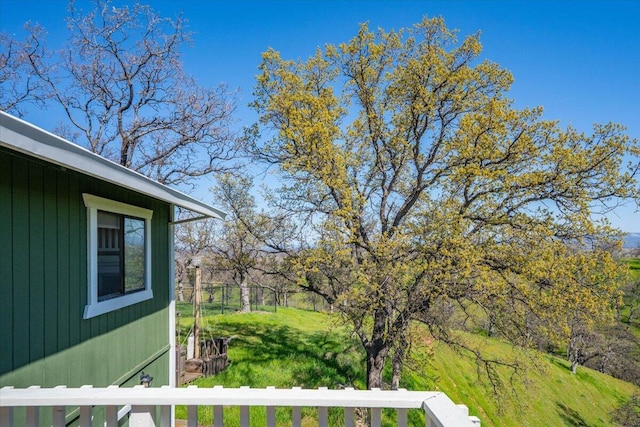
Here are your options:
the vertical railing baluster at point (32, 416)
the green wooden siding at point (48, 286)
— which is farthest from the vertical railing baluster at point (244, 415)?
the green wooden siding at point (48, 286)

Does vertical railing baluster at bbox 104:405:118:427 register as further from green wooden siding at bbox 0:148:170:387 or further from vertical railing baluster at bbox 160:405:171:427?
green wooden siding at bbox 0:148:170:387

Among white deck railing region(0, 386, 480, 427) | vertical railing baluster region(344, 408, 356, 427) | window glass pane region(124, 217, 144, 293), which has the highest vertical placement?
window glass pane region(124, 217, 144, 293)

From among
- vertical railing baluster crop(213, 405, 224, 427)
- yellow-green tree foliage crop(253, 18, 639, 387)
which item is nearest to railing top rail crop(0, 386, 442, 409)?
vertical railing baluster crop(213, 405, 224, 427)

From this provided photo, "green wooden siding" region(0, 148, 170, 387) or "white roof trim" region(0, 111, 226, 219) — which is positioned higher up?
"white roof trim" region(0, 111, 226, 219)

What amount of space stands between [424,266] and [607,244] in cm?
369

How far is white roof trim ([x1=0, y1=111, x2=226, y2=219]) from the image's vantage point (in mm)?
1785

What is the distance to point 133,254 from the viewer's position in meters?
4.36

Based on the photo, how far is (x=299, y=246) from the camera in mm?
9211

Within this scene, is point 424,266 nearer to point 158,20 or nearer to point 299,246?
point 299,246

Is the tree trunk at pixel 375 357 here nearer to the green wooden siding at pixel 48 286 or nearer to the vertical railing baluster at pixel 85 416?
the green wooden siding at pixel 48 286

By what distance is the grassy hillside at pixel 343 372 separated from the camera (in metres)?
9.03


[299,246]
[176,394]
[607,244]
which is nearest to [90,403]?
[176,394]

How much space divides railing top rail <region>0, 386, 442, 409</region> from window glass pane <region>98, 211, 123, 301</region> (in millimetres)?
2132

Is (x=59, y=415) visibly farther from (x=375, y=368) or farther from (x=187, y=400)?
(x=375, y=368)
